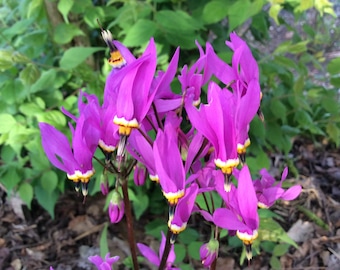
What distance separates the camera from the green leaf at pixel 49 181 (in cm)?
200

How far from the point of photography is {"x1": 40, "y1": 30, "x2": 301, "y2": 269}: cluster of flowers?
0.75 metres

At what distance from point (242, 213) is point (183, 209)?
0.11 m

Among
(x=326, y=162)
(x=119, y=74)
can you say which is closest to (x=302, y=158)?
(x=326, y=162)

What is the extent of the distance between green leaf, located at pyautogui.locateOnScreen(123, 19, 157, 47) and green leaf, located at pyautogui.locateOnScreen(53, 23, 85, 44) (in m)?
0.34

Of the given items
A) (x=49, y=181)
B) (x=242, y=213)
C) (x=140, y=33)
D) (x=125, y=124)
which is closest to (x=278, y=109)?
(x=140, y=33)

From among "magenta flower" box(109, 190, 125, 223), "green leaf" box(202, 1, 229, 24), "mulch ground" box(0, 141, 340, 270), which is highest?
"magenta flower" box(109, 190, 125, 223)

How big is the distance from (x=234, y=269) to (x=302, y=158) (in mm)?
1063

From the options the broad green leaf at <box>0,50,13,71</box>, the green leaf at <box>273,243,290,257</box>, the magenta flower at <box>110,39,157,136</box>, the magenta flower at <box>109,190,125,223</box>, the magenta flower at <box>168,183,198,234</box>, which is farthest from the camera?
the green leaf at <box>273,243,290,257</box>

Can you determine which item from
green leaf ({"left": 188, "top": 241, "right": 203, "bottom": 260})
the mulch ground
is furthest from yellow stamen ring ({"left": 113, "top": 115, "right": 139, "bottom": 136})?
the mulch ground

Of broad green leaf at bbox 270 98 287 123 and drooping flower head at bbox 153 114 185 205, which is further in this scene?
broad green leaf at bbox 270 98 287 123

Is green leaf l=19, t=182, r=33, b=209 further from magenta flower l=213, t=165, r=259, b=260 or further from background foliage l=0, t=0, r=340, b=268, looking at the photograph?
magenta flower l=213, t=165, r=259, b=260

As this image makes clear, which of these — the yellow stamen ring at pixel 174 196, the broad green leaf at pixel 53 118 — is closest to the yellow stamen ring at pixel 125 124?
the yellow stamen ring at pixel 174 196

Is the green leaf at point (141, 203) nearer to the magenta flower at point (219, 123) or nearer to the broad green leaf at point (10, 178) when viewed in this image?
the broad green leaf at point (10, 178)

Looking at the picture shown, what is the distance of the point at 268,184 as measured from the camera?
0.93 meters
